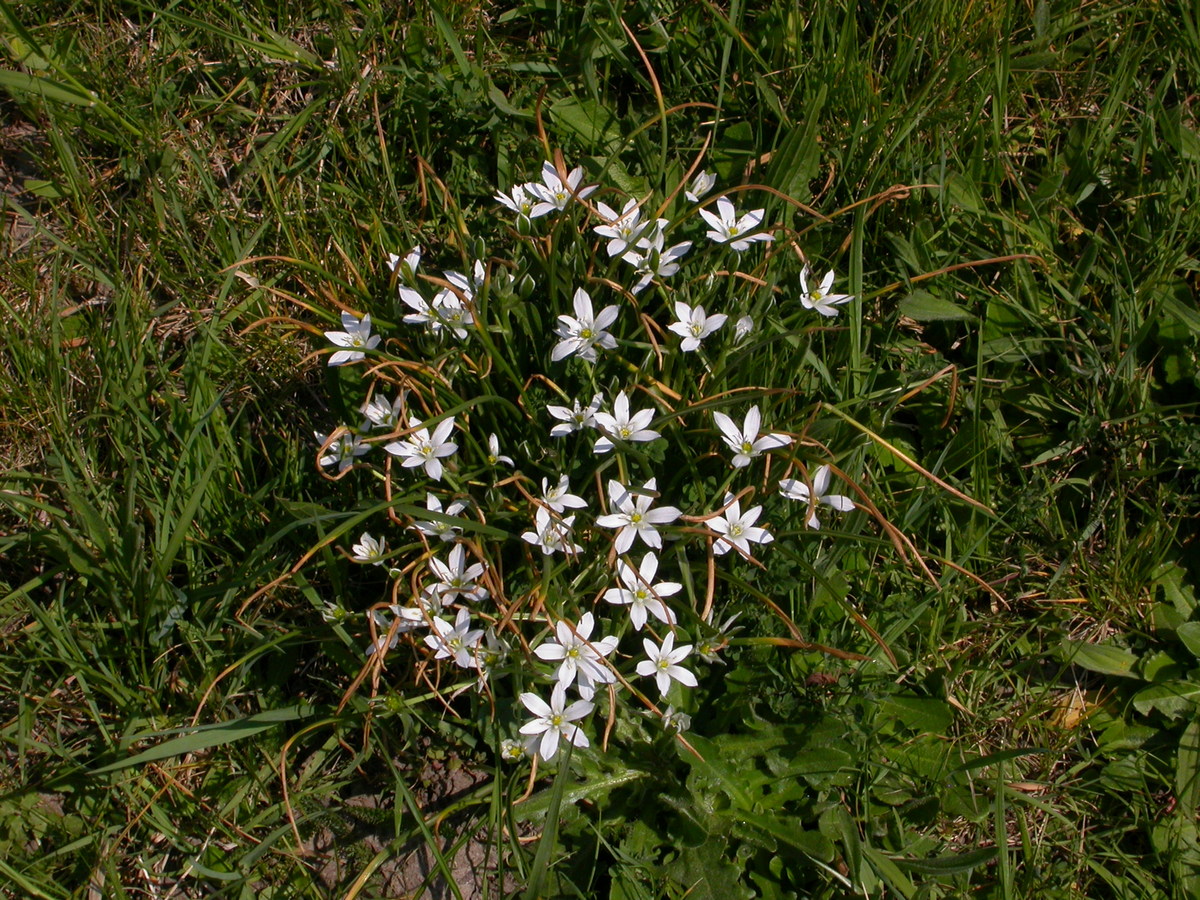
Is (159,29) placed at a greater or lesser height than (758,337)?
greater

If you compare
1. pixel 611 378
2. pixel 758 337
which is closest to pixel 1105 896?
pixel 758 337

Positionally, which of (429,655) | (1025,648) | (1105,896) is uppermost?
(429,655)

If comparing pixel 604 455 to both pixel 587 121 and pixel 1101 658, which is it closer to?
pixel 587 121

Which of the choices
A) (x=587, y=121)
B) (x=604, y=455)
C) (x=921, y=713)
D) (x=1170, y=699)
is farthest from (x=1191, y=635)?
(x=587, y=121)

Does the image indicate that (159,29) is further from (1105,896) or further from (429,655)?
(1105,896)

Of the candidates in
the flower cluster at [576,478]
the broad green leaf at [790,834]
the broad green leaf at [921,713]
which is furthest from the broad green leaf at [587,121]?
the broad green leaf at [790,834]

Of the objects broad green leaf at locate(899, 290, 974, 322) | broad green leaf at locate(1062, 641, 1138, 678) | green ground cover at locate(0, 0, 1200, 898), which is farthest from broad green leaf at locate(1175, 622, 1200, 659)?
broad green leaf at locate(899, 290, 974, 322)
